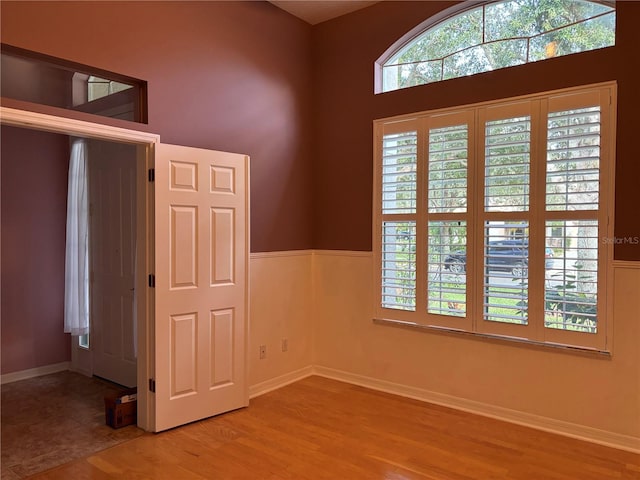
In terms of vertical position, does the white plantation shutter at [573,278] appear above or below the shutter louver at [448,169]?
below

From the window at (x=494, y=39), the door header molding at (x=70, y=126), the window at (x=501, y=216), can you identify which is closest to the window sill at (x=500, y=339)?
the window at (x=501, y=216)

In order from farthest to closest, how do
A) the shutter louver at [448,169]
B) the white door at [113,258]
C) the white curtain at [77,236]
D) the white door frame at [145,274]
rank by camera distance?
the white curtain at [77,236] → the white door at [113,258] → the shutter louver at [448,169] → the white door frame at [145,274]

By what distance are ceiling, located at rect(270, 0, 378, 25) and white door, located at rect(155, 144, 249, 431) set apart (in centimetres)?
159

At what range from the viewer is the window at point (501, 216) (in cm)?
305

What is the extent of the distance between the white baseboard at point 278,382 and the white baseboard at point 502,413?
0.75ft

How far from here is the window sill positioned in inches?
121

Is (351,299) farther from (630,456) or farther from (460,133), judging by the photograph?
(630,456)

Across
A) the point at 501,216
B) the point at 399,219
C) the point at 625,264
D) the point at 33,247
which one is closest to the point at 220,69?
the point at 399,219

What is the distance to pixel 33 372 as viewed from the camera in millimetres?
4441

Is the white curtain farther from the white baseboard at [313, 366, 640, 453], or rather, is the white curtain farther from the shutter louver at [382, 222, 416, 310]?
the shutter louver at [382, 222, 416, 310]

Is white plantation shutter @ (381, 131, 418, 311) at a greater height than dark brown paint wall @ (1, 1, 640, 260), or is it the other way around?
dark brown paint wall @ (1, 1, 640, 260)

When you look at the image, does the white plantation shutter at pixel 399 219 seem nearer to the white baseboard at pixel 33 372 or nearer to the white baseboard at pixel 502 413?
the white baseboard at pixel 502 413

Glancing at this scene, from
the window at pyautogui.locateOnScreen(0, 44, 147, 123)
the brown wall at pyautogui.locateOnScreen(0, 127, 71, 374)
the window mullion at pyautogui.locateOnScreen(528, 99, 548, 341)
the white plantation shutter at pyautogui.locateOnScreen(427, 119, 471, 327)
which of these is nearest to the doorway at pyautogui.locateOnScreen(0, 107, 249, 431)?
the window at pyautogui.locateOnScreen(0, 44, 147, 123)

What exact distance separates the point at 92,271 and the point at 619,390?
181 inches
